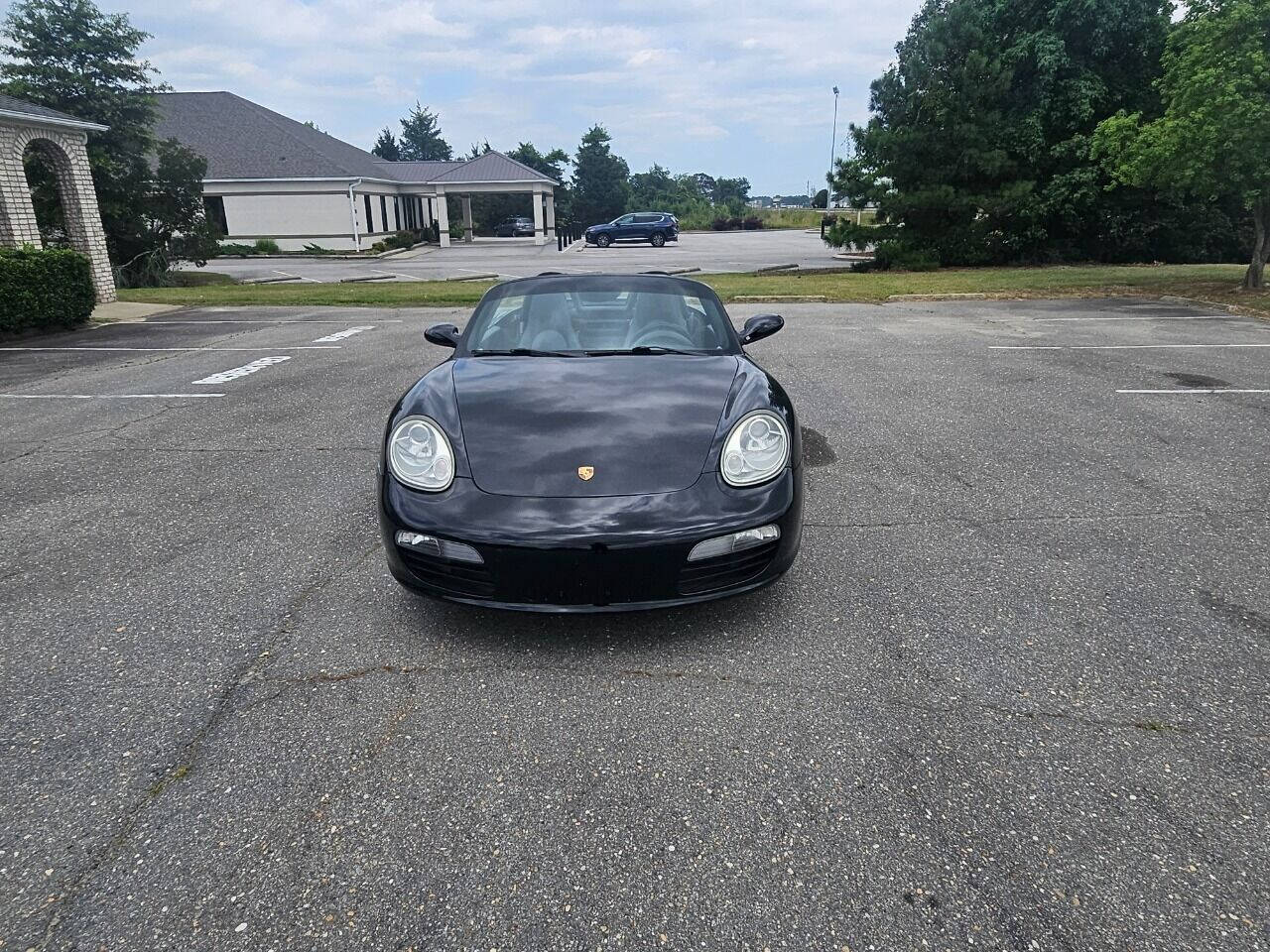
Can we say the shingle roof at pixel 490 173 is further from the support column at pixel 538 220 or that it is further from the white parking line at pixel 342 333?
the white parking line at pixel 342 333

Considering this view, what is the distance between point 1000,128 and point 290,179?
30663 mm

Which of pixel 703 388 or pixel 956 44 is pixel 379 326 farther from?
pixel 956 44

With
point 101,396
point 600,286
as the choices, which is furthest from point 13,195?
point 600,286

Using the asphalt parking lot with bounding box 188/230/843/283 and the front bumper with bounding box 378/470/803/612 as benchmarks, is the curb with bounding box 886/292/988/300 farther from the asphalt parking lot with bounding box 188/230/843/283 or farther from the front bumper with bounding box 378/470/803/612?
the front bumper with bounding box 378/470/803/612

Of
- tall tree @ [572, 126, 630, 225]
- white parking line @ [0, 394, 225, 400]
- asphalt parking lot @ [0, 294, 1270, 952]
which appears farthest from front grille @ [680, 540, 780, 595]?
tall tree @ [572, 126, 630, 225]

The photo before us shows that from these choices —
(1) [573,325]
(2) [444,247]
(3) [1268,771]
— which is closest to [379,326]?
(1) [573,325]

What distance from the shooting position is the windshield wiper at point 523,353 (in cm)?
441

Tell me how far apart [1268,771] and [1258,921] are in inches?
28.3

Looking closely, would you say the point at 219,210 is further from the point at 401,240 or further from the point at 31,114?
the point at 31,114

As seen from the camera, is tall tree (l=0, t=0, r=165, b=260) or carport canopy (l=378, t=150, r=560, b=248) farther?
carport canopy (l=378, t=150, r=560, b=248)

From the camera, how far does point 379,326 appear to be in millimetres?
13320

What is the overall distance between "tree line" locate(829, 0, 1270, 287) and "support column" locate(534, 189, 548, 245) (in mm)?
23787

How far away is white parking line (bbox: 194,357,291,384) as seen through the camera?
A: 8.93 m

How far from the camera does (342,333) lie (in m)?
12.5
